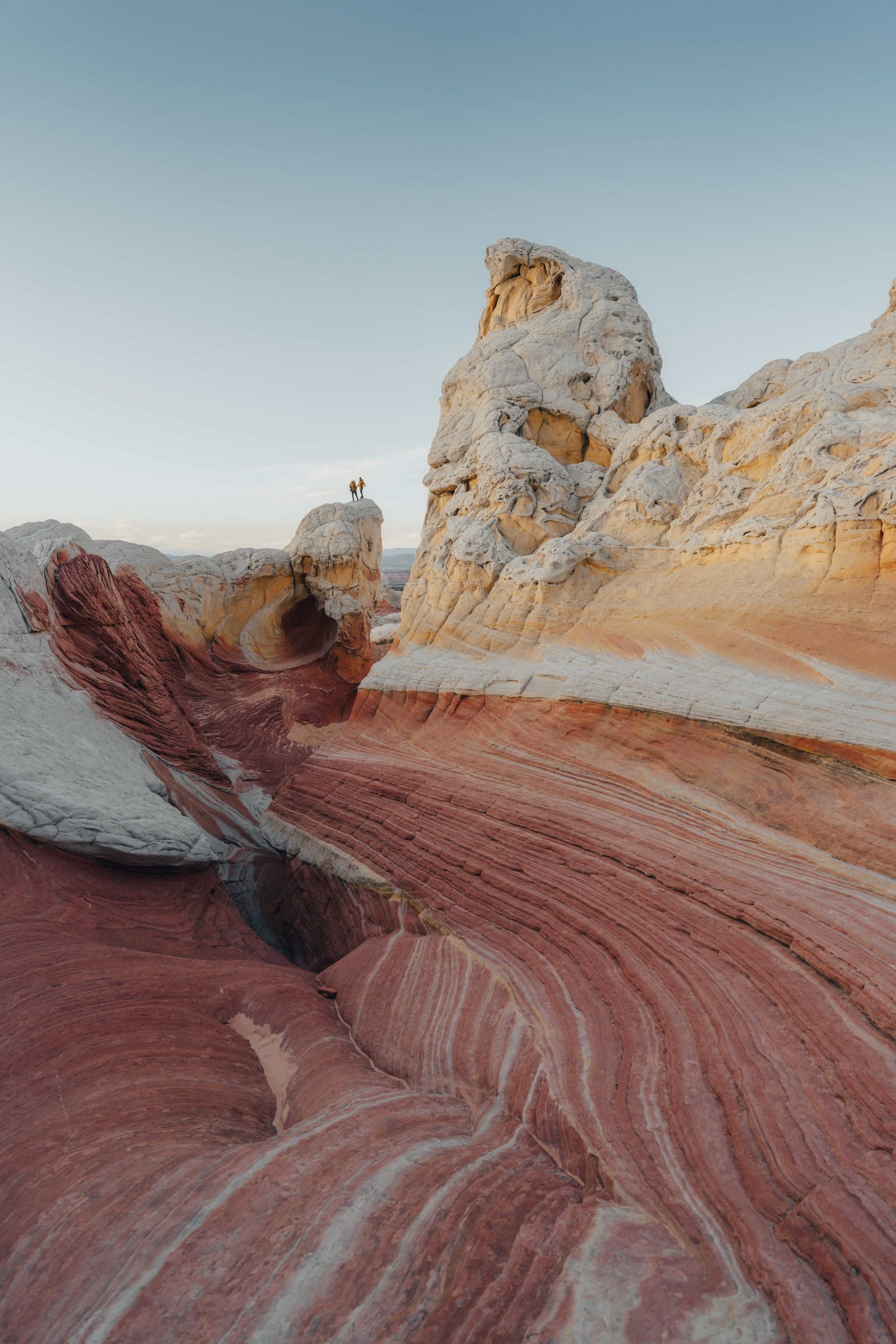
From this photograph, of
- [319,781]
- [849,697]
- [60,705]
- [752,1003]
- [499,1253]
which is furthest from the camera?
[319,781]

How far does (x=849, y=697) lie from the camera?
4707 millimetres

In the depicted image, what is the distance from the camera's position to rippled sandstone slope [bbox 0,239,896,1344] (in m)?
2.29

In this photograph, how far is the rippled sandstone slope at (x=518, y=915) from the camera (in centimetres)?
229

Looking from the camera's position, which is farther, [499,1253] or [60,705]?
[60,705]

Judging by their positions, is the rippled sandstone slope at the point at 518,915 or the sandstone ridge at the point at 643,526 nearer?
the rippled sandstone slope at the point at 518,915

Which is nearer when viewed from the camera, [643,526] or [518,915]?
[518,915]

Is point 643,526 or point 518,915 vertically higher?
point 643,526

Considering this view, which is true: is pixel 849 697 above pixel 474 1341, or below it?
above

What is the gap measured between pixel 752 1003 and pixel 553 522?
6069 mm

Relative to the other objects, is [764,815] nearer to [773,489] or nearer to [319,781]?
[773,489]

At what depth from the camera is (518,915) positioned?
5129mm

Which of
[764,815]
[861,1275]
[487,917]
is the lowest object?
[487,917]

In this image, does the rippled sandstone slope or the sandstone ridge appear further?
the sandstone ridge

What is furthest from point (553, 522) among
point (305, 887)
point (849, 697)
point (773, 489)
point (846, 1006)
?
point (846, 1006)
